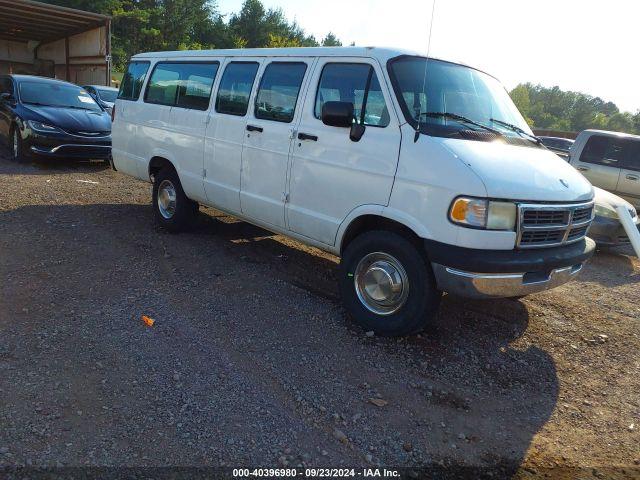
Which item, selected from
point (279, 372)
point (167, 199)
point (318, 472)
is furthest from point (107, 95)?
point (318, 472)

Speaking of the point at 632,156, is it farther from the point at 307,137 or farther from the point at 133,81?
the point at 133,81

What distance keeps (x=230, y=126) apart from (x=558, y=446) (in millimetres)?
4130

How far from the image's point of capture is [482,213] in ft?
11.4

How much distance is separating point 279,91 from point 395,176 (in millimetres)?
1707

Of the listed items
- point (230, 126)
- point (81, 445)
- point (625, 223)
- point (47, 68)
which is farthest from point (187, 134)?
point (47, 68)

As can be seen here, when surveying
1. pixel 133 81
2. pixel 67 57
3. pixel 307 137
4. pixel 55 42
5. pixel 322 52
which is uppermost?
pixel 55 42

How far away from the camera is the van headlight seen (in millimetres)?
3461

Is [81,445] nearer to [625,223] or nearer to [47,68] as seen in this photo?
[625,223]

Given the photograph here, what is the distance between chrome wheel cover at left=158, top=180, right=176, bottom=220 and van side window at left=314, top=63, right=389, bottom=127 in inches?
109

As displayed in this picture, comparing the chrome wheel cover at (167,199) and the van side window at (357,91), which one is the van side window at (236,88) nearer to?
the van side window at (357,91)

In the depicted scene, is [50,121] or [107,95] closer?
[50,121]

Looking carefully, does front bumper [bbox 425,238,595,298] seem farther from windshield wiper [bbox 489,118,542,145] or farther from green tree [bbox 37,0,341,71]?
green tree [bbox 37,0,341,71]

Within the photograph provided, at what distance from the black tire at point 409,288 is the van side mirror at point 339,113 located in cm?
93

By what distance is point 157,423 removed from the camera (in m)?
2.89
